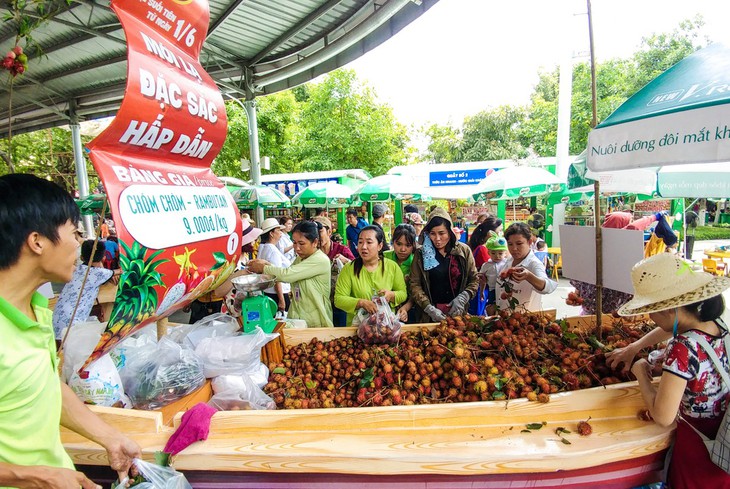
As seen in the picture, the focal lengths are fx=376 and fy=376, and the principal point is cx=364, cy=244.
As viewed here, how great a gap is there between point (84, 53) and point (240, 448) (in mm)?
10077

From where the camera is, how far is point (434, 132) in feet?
75.5

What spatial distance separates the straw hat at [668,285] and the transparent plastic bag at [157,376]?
78.7 inches

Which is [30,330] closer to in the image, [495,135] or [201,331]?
[201,331]

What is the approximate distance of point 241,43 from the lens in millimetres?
8273

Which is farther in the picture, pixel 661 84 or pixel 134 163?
pixel 661 84

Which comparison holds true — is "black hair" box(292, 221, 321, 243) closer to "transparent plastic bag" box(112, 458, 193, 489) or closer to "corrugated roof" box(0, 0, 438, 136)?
"transparent plastic bag" box(112, 458, 193, 489)

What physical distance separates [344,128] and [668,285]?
15562mm

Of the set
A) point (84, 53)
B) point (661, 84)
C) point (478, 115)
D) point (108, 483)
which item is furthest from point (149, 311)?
point (478, 115)

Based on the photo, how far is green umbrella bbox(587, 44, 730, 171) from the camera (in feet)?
5.35

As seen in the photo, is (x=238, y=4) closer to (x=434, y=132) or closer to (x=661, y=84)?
(x=661, y=84)

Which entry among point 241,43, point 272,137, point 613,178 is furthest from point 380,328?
point 272,137

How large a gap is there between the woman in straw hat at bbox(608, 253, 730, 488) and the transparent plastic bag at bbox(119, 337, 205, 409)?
6.63 feet

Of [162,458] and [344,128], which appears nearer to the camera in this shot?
[162,458]

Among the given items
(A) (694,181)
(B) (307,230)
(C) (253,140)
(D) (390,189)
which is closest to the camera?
(B) (307,230)
